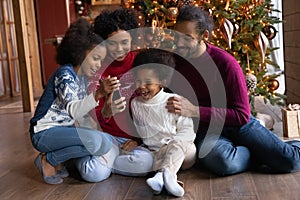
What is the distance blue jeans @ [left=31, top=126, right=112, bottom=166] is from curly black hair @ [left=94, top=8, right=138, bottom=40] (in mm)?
461

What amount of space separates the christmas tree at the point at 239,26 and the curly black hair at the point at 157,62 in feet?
2.49

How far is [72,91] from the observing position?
1909mm

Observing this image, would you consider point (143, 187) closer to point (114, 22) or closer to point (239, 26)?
point (114, 22)

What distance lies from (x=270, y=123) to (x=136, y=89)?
123 cm

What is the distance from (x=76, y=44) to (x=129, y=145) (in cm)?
53

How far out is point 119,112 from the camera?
206 centimetres

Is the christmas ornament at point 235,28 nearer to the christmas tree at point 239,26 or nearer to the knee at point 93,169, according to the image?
the christmas tree at point 239,26

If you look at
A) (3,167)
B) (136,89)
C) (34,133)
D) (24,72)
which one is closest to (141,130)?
(136,89)

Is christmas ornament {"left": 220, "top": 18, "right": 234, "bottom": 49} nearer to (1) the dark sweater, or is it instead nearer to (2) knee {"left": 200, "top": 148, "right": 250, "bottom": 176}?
(1) the dark sweater

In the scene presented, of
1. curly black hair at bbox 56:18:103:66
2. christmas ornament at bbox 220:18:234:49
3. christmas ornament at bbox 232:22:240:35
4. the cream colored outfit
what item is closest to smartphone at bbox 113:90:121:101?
the cream colored outfit

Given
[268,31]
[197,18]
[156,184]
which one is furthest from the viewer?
[268,31]

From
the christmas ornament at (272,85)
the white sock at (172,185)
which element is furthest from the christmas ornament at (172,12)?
the white sock at (172,185)

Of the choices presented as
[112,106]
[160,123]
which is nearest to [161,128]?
[160,123]

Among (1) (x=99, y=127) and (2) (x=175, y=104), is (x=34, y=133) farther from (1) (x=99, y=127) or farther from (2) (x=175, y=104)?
(2) (x=175, y=104)
